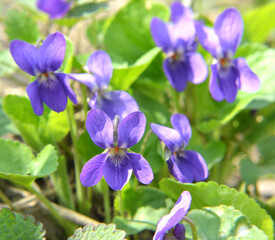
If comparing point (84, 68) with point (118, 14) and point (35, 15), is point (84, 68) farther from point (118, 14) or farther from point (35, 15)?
point (35, 15)

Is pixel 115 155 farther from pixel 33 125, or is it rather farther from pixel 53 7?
pixel 53 7

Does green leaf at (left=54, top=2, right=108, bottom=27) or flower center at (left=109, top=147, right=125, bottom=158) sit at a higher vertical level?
green leaf at (left=54, top=2, right=108, bottom=27)

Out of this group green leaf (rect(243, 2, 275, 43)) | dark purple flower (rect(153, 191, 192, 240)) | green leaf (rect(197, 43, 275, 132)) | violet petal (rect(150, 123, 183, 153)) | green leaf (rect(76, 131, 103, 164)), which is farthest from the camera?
green leaf (rect(243, 2, 275, 43))

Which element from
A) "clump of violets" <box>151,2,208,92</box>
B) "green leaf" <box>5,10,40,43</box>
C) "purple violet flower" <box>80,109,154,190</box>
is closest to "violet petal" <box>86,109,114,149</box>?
"purple violet flower" <box>80,109,154,190</box>

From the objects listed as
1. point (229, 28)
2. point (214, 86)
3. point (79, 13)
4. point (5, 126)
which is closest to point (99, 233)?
point (214, 86)

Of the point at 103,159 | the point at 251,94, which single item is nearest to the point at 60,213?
the point at 103,159

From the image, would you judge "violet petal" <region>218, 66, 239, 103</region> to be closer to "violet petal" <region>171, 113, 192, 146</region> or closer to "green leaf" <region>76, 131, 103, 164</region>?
"violet petal" <region>171, 113, 192, 146</region>

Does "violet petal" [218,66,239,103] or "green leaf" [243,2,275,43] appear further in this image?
"green leaf" [243,2,275,43]
